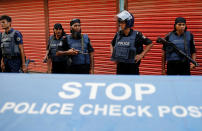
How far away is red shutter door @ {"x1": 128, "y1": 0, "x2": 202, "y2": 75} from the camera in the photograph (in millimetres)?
4996

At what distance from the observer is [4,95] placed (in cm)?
125

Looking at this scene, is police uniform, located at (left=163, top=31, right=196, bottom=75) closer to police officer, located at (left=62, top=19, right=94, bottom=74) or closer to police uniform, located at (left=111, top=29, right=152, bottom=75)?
police uniform, located at (left=111, top=29, right=152, bottom=75)

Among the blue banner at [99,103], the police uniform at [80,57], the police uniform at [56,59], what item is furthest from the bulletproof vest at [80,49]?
the blue banner at [99,103]

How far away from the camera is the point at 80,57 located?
3.44m

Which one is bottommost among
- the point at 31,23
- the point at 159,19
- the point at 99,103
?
the point at 99,103

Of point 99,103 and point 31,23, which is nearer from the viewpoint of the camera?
point 99,103

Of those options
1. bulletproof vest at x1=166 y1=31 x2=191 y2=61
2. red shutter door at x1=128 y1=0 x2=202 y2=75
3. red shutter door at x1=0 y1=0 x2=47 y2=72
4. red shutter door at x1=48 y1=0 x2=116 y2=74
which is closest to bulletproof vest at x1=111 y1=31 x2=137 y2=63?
bulletproof vest at x1=166 y1=31 x2=191 y2=61

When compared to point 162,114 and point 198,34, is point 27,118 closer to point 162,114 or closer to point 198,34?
point 162,114

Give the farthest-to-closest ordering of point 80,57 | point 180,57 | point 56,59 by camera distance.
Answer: point 56,59, point 80,57, point 180,57

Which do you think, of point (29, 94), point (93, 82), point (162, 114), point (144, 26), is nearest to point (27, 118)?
point (29, 94)

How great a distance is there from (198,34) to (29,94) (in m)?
4.79

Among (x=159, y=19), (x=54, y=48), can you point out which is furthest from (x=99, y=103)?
(x=159, y=19)

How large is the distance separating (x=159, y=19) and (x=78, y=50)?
2.83m

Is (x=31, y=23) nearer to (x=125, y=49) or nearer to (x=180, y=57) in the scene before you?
(x=125, y=49)
